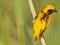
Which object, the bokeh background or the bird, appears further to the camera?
the bokeh background

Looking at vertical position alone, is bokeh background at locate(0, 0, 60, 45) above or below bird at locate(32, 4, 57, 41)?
below

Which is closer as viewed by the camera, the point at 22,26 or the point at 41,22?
the point at 41,22

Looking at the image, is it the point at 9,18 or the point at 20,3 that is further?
the point at 9,18

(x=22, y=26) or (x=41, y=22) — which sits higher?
(x=41, y=22)

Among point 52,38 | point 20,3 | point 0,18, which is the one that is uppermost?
point 20,3

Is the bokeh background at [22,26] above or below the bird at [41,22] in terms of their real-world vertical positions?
below

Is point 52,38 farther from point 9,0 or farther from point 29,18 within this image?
point 9,0

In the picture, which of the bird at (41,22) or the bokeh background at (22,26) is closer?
the bird at (41,22)

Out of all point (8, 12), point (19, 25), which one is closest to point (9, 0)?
point (8, 12)
